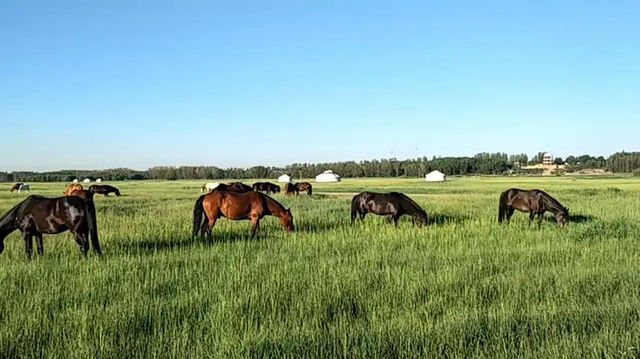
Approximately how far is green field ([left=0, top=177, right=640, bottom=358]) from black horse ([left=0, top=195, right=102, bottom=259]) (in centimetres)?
55

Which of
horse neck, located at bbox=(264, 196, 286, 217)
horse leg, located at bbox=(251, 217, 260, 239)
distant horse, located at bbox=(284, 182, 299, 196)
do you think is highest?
horse neck, located at bbox=(264, 196, 286, 217)

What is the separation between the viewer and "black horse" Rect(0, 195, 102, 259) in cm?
1089

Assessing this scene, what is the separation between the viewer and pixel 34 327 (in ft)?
19.0

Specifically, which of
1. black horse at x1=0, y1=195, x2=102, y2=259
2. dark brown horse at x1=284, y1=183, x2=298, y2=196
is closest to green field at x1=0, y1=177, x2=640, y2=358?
black horse at x1=0, y1=195, x2=102, y2=259

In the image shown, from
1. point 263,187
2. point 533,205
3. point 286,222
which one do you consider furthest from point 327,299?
point 263,187

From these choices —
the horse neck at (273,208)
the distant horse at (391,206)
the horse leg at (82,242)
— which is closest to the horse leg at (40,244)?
the horse leg at (82,242)

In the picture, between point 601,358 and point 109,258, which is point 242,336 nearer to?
point 601,358

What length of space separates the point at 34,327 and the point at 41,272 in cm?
378

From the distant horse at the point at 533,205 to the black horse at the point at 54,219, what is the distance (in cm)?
1332

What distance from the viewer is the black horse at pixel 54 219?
1089 cm

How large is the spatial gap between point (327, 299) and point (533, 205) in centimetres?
1277

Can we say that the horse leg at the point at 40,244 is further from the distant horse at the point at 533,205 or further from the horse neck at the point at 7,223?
the distant horse at the point at 533,205

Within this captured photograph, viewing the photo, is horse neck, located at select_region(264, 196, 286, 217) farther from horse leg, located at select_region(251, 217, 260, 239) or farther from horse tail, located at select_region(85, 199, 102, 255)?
horse tail, located at select_region(85, 199, 102, 255)

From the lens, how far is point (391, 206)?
17578 mm
